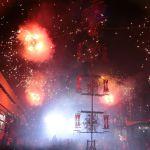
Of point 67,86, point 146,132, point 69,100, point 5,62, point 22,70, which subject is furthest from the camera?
point 69,100

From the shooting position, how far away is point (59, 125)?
32750 mm

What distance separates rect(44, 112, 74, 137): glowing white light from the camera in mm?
32594

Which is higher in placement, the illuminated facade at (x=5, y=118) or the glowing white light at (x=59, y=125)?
the glowing white light at (x=59, y=125)

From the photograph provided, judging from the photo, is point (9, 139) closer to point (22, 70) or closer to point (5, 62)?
Result: point (22, 70)

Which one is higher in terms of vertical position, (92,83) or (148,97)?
(148,97)

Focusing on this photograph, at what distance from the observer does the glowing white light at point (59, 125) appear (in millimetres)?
32594

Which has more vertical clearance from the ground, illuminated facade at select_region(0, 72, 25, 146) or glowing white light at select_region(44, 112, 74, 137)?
glowing white light at select_region(44, 112, 74, 137)

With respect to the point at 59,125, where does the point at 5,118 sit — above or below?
below

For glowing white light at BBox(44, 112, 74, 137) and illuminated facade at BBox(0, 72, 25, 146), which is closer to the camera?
illuminated facade at BBox(0, 72, 25, 146)

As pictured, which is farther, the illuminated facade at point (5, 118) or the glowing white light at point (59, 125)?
the glowing white light at point (59, 125)

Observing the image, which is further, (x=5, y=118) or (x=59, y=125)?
(x=59, y=125)

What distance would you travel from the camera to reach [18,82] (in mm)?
17500

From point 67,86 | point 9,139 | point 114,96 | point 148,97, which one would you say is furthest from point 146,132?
point 9,139

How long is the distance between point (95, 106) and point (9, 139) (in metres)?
18.5
